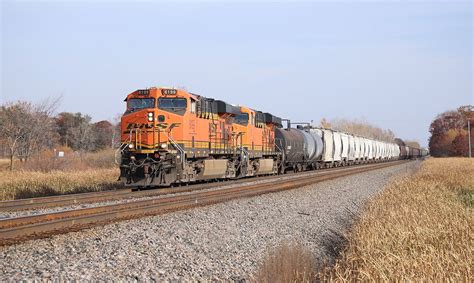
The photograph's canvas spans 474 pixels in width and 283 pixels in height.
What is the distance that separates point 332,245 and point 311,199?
20.3 feet

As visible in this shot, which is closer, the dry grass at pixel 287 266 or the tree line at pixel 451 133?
the dry grass at pixel 287 266

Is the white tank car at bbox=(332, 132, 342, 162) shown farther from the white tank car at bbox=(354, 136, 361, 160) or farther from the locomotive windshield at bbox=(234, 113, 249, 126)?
the locomotive windshield at bbox=(234, 113, 249, 126)

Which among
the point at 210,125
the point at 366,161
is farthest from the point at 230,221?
the point at 366,161

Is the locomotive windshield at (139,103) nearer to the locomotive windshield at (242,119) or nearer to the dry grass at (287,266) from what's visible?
the locomotive windshield at (242,119)

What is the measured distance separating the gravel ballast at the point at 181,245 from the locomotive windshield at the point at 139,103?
19.2ft

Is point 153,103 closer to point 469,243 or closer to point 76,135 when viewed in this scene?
point 469,243

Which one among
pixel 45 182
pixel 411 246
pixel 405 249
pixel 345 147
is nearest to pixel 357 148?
pixel 345 147

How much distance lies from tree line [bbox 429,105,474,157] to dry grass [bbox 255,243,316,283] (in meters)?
77.9

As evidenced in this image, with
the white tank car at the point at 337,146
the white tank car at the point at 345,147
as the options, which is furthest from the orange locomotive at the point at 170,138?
the white tank car at the point at 345,147

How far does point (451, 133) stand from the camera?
105562 millimetres

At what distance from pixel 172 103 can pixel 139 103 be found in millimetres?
1140

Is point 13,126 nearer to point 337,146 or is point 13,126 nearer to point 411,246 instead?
point 337,146

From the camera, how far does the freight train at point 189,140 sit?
631 inches

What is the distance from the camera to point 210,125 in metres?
19.4
